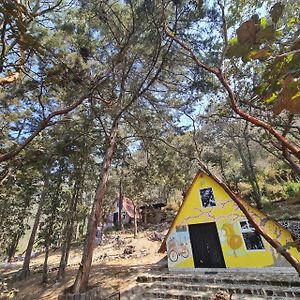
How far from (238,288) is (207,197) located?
4478 mm

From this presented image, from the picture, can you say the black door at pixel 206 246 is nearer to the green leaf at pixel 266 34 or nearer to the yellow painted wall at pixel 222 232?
the yellow painted wall at pixel 222 232

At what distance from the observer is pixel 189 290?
852 centimetres

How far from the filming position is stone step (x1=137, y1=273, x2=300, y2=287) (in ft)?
25.9

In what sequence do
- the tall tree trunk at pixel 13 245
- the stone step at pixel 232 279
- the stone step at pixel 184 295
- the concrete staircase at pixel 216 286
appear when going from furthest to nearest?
the tall tree trunk at pixel 13 245 < the stone step at pixel 232 279 < the concrete staircase at pixel 216 286 < the stone step at pixel 184 295

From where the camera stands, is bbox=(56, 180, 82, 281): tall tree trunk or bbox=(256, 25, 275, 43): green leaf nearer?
bbox=(256, 25, 275, 43): green leaf

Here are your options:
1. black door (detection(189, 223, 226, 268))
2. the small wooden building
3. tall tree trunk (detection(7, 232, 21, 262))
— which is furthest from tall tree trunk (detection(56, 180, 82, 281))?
the small wooden building

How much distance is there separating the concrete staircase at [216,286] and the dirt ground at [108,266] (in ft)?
3.46

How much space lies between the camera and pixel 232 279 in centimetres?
859

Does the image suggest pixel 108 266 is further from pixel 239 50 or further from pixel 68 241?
pixel 239 50

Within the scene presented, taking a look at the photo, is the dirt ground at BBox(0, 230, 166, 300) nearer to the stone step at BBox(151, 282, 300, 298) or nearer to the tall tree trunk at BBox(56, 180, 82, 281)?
the tall tree trunk at BBox(56, 180, 82, 281)

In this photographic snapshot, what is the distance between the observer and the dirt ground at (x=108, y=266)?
32.2 ft

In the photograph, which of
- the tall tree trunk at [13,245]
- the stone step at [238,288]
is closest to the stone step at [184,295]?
the stone step at [238,288]

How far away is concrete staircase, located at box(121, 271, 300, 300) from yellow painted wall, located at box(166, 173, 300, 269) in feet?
2.15

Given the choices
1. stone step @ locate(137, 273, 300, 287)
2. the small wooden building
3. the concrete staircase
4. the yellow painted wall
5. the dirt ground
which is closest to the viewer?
the concrete staircase
